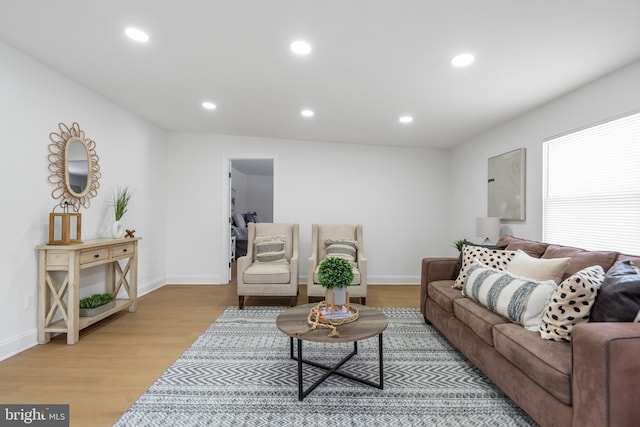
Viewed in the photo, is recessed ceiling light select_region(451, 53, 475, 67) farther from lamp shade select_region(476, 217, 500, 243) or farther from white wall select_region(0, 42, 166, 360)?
white wall select_region(0, 42, 166, 360)

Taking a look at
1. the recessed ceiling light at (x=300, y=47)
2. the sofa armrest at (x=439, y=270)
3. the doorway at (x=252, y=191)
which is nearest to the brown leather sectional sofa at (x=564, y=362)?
the sofa armrest at (x=439, y=270)

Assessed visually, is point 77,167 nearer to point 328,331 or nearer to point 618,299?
point 328,331

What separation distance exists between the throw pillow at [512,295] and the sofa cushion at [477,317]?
0.13ft

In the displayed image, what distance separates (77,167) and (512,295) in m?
4.00

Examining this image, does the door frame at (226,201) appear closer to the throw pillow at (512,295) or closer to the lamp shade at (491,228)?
the lamp shade at (491,228)

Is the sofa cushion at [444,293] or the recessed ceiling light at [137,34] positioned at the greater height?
the recessed ceiling light at [137,34]

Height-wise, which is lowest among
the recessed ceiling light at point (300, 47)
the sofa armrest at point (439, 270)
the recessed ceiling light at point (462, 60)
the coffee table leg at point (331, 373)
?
the coffee table leg at point (331, 373)

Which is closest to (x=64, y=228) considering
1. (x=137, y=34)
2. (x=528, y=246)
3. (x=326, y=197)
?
(x=137, y=34)

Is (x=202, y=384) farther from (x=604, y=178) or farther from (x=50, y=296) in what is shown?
(x=604, y=178)

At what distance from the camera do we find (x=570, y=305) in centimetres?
164

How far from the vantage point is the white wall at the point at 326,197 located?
4953 mm

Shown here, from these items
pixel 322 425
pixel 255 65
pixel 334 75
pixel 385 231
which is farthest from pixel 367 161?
pixel 322 425

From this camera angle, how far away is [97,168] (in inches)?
134

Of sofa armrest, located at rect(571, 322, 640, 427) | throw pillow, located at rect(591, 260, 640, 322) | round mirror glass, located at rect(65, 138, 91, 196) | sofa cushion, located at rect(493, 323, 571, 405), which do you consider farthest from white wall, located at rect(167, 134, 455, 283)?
sofa armrest, located at rect(571, 322, 640, 427)
